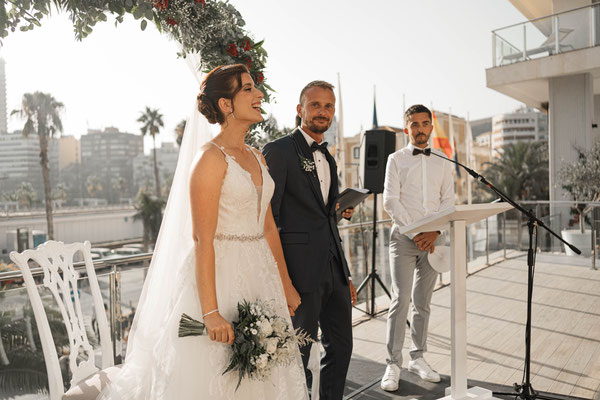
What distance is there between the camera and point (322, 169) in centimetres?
245

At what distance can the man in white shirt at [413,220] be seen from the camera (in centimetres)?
320

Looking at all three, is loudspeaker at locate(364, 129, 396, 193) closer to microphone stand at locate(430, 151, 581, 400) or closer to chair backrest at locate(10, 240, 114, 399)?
microphone stand at locate(430, 151, 581, 400)

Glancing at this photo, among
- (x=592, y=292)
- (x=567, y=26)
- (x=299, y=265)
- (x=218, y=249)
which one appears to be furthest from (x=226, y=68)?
→ (x=567, y=26)

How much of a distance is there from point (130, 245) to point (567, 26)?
67.4 meters

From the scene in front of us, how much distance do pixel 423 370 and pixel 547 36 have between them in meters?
11.3

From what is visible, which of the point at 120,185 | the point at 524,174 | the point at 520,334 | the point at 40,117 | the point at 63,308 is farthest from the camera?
the point at 120,185

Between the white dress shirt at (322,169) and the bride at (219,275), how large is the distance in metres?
0.40

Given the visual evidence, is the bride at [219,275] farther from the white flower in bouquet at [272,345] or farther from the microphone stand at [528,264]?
the microphone stand at [528,264]

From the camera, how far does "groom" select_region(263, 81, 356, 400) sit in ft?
7.41

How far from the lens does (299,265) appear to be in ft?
7.34

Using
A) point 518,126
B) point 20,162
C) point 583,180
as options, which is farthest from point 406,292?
point 518,126

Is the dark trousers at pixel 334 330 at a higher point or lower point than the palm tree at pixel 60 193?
lower

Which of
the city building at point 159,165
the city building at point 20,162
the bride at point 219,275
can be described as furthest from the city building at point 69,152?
the bride at point 219,275

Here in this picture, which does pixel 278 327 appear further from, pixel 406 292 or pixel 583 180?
pixel 583 180
